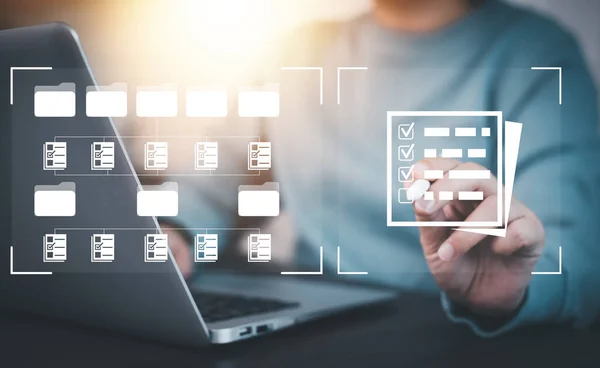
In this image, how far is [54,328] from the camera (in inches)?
20.4

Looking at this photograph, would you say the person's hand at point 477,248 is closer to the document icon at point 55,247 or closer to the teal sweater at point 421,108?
the teal sweater at point 421,108

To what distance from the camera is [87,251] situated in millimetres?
532

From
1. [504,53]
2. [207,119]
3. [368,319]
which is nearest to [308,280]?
[368,319]

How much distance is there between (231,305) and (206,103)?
216mm

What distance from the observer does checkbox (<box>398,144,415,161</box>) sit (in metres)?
0.58

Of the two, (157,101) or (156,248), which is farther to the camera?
(157,101)

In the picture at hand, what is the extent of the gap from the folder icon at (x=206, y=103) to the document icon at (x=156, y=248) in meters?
0.15

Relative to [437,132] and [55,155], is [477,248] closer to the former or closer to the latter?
[437,132]

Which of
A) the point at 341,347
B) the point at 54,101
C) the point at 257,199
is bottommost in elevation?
the point at 341,347

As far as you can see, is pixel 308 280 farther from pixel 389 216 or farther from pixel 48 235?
Answer: pixel 48 235

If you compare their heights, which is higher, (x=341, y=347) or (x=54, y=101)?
(x=54, y=101)

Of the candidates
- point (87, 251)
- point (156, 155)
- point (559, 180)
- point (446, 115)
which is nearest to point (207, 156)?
point (156, 155)

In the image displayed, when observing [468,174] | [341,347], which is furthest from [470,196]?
[341,347]

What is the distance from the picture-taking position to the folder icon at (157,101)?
563 millimetres
